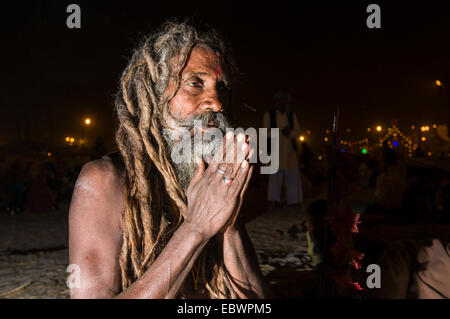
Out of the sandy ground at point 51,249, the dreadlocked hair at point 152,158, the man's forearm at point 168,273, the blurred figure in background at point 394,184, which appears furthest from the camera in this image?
the blurred figure in background at point 394,184

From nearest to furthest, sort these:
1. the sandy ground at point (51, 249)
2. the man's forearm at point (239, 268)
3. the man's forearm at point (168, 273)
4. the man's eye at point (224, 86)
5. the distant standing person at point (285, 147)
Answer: the man's forearm at point (168, 273) → the man's forearm at point (239, 268) → the man's eye at point (224, 86) → the sandy ground at point (51, 249) → the distant standing person at point (285, 147)

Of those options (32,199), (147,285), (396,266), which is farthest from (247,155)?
(32,199)

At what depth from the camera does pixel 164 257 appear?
4.92ft

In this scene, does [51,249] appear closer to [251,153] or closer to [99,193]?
[99,193]

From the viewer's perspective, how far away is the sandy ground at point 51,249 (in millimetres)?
4047

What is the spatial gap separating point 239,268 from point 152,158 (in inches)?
32.3

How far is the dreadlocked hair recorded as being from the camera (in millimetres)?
Answer: 1754

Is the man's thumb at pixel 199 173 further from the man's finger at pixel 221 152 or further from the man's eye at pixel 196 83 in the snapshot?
the man's eye at pixel 196 83

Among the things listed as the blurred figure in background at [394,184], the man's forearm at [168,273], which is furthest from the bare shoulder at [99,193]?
the blurred figure in background at [394,184]

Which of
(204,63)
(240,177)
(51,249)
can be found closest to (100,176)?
(240,177)

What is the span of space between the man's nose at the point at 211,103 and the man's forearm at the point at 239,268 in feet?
2.51

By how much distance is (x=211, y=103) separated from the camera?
207 centimetres

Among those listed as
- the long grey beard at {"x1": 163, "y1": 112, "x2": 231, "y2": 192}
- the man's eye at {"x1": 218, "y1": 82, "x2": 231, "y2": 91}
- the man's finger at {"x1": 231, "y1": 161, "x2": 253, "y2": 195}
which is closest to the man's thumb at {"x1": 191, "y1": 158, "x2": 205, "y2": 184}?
the man's finger at {"x1": 231, "y1": 161, "x2": 253, "y2": 195}
